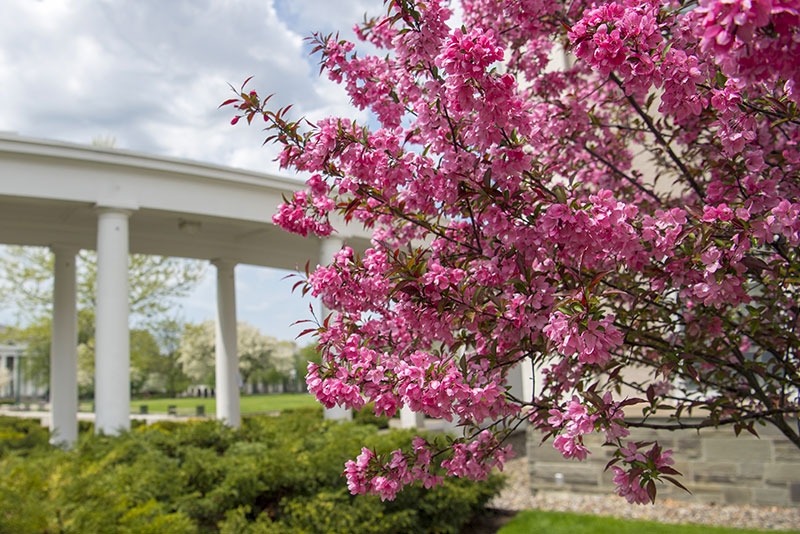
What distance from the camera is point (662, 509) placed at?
19.4 ft

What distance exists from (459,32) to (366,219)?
3.11 feet

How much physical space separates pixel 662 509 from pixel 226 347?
7.76 metres

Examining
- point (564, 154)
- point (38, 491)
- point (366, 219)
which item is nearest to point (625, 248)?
point (366, 219)

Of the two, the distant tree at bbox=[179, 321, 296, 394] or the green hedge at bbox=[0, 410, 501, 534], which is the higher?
the distant tree at bbox=[179, 321, 296, 394]

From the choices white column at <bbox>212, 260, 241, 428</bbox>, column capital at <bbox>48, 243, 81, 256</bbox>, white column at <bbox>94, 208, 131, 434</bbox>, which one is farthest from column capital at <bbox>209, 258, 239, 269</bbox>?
white column at <bbox>94, 208, 131, 434</bbox>

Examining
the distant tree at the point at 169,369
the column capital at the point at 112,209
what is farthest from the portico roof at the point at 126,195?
the distant tree at the point at 169,369

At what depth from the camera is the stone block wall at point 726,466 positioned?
5535mm

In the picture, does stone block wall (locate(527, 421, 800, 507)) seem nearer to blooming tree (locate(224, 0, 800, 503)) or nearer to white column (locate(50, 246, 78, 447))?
blooming tree (locate(224, 0, 800, 503))

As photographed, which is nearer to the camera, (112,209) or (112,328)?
(112,328)

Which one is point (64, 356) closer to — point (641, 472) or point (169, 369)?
point (641, 472)

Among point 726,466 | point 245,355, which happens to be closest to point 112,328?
point 726,466

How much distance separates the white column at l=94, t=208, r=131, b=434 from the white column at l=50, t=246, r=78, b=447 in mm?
2407

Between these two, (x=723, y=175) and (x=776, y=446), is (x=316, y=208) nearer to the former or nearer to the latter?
(x=723, y=175)

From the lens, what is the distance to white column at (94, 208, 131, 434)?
7270 mm
